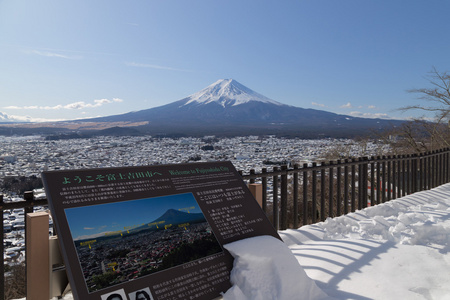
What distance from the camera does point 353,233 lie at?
4.42 m

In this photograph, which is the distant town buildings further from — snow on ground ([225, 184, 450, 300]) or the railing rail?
snow on ground ([225, 184, 450, 300])

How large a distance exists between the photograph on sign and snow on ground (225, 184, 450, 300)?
0.35 meters

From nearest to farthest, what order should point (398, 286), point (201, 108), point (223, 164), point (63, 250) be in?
point (63, 250)
point (398, 286)
point (223, 164)
point (201, 108)

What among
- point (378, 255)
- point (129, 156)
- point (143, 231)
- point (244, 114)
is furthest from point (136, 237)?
point (244, 114)

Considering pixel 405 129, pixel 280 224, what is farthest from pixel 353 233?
pixel 405 129

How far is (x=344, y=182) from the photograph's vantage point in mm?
6668

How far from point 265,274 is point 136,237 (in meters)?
1.05

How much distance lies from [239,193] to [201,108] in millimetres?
105584

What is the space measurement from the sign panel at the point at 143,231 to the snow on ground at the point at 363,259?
9.3 inches

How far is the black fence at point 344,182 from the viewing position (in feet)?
15.5

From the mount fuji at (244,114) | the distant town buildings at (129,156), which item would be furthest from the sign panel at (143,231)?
the mount fuji at (244,114)

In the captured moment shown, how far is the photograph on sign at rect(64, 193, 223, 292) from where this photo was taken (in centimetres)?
203

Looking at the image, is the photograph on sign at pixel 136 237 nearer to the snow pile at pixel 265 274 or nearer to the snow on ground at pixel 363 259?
the snow pile at pixel 265 274

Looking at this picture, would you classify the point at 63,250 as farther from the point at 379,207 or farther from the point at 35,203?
the point at 379,207
